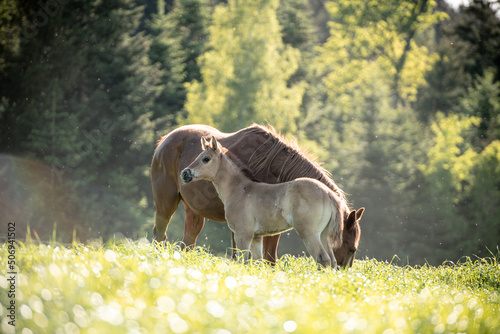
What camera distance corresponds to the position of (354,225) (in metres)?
7.27

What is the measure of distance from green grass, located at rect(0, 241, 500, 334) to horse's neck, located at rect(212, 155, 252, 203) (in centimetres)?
154

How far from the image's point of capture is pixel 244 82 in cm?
2691

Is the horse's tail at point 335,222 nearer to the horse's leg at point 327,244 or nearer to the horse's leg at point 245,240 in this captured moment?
the horse's leg at point 327,244

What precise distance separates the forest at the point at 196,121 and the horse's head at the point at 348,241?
15.8 meters

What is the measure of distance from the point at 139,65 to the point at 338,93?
1730 cm

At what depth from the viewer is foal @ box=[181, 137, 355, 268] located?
6984 millimetres

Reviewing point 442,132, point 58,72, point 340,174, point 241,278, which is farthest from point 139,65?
point 241,278

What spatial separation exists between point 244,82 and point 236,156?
61.4 feet

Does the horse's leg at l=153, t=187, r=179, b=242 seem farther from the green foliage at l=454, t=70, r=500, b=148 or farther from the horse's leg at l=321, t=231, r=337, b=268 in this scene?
the green foliage at l=454, t=70, r=500, b=148

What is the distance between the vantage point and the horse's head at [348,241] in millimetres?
7234

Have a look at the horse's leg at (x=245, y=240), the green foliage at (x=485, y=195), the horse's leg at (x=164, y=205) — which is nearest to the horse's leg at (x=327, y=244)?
the horse's leg at (x=245, y=240)

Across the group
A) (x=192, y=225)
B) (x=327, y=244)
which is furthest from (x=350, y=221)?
(x=192, y=225)

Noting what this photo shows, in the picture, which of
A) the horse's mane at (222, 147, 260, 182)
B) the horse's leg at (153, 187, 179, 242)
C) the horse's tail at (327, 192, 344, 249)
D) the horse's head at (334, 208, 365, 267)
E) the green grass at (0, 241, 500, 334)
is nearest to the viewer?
the green grass at (0, 241, 500, 334)

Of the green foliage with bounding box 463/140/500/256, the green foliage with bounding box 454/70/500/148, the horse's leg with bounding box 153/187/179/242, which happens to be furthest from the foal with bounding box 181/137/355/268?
the green foliage with bounding box 454/70/500/148
